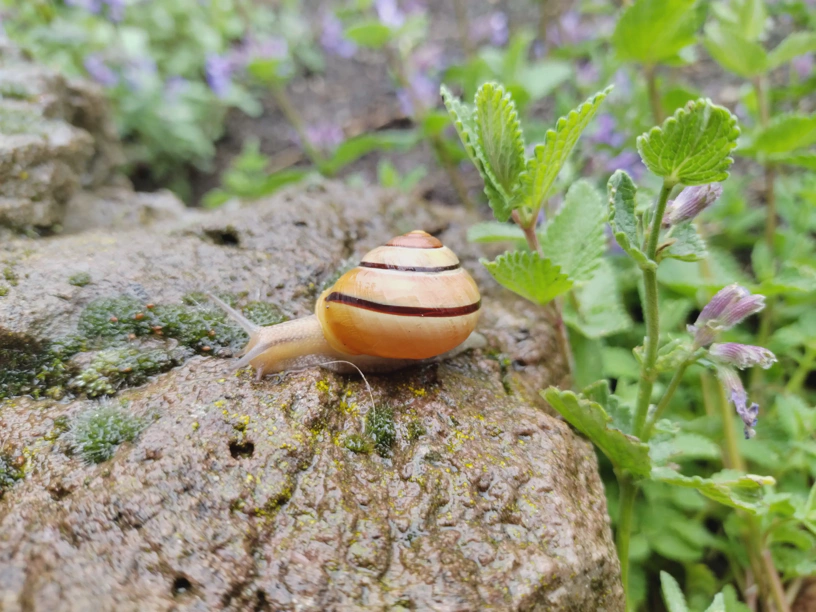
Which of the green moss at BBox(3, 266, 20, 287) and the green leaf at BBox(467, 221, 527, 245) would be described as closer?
the green moss at BBox(3, 266, 20, 287)

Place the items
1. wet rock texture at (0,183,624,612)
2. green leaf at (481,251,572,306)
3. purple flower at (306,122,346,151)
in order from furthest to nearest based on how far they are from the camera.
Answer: purple flower at (306,122,346,151) < green leaf at (481,251,572,306) < wet rock texture at (0,183,624,612)

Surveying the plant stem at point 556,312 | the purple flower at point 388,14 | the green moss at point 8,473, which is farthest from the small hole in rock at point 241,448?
the purple flower at point 388,14

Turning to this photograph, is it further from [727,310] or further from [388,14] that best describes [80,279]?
[388,14]

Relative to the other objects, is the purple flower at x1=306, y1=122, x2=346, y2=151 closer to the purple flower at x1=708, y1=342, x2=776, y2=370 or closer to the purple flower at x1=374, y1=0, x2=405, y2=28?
the purple flower at x1=374, y1=0, x2=405, y2=28

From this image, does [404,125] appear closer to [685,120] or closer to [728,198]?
[728,198]

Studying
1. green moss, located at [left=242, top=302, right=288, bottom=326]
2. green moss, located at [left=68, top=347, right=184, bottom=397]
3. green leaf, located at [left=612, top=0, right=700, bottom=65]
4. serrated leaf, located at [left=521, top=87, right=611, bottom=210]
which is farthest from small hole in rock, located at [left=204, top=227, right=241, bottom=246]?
→ green leaf, located at [left=612, top=0, right=700, bottom=65]

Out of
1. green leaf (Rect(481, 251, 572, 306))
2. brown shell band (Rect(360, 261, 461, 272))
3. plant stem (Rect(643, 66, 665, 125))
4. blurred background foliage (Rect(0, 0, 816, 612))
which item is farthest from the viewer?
plant stem (Rect(643, 66, 665, 125))
